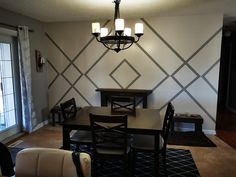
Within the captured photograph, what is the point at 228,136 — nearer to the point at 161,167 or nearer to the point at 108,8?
the point at 161,167

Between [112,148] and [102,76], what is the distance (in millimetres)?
2449

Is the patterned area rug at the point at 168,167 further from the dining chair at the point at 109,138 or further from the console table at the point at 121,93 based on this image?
the console table at the point at 121,93

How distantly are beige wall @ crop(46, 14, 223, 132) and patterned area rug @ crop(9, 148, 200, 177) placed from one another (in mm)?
1417

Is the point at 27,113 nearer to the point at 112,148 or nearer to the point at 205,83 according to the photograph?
the point at 112,148

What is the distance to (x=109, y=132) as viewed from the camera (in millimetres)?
2316

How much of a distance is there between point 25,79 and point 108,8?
2.08 m

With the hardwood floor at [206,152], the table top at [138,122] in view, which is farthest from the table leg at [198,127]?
the table top at [138,122]

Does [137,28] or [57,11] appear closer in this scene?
[137,28]

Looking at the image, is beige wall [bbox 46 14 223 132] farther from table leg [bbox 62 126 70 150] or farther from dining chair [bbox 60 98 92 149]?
table leg [bbox 62 126 70 150]

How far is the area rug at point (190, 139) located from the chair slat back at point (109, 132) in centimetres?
166

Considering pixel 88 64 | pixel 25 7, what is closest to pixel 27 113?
pixel 88 64

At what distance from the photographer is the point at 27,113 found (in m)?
4.06

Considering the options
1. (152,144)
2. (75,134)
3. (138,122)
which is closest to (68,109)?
(75,134)

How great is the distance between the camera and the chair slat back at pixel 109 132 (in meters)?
2.19
